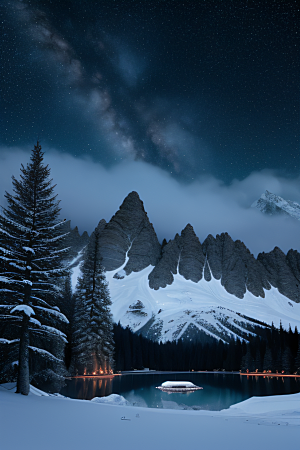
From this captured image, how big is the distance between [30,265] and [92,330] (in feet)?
108

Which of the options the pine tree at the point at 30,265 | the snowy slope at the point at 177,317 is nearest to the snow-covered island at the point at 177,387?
the pine tree at the point at 30,265

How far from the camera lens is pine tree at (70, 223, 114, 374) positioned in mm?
46847

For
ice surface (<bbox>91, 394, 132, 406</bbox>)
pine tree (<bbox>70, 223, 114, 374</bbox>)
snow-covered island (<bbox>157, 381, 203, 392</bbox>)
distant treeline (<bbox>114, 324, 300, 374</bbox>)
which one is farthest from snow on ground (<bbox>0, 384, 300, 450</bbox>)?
distant treeline (<bbox>114, 324, 300, 374</bbox>)

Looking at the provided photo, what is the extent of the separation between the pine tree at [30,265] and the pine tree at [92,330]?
27.7 metres

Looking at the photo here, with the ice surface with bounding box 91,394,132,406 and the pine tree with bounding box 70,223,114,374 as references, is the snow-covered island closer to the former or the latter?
the pine tree with bounding box 70,223,114,374

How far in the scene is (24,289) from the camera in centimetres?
1841

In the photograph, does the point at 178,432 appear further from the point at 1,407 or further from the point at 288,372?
the point at 288,372

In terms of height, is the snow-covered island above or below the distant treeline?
above

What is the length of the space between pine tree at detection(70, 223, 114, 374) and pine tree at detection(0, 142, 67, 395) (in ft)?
90.9

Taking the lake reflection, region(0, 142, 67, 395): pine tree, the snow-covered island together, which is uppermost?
region(0, 142, 67, 395): pine tree

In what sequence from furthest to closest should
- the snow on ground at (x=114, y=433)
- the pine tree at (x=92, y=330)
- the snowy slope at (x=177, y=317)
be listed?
1. the snowy slope at (x=177, y=317)
2. the pine tree at (x=92, y=330)
3. the snow on ground at (x=114, y=433)

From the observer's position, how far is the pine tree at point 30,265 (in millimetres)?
17641

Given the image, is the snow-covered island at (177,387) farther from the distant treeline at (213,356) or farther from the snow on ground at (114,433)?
the distant treeline at (213,356)

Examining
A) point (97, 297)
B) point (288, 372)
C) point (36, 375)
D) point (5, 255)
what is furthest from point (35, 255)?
point (288, 372)
